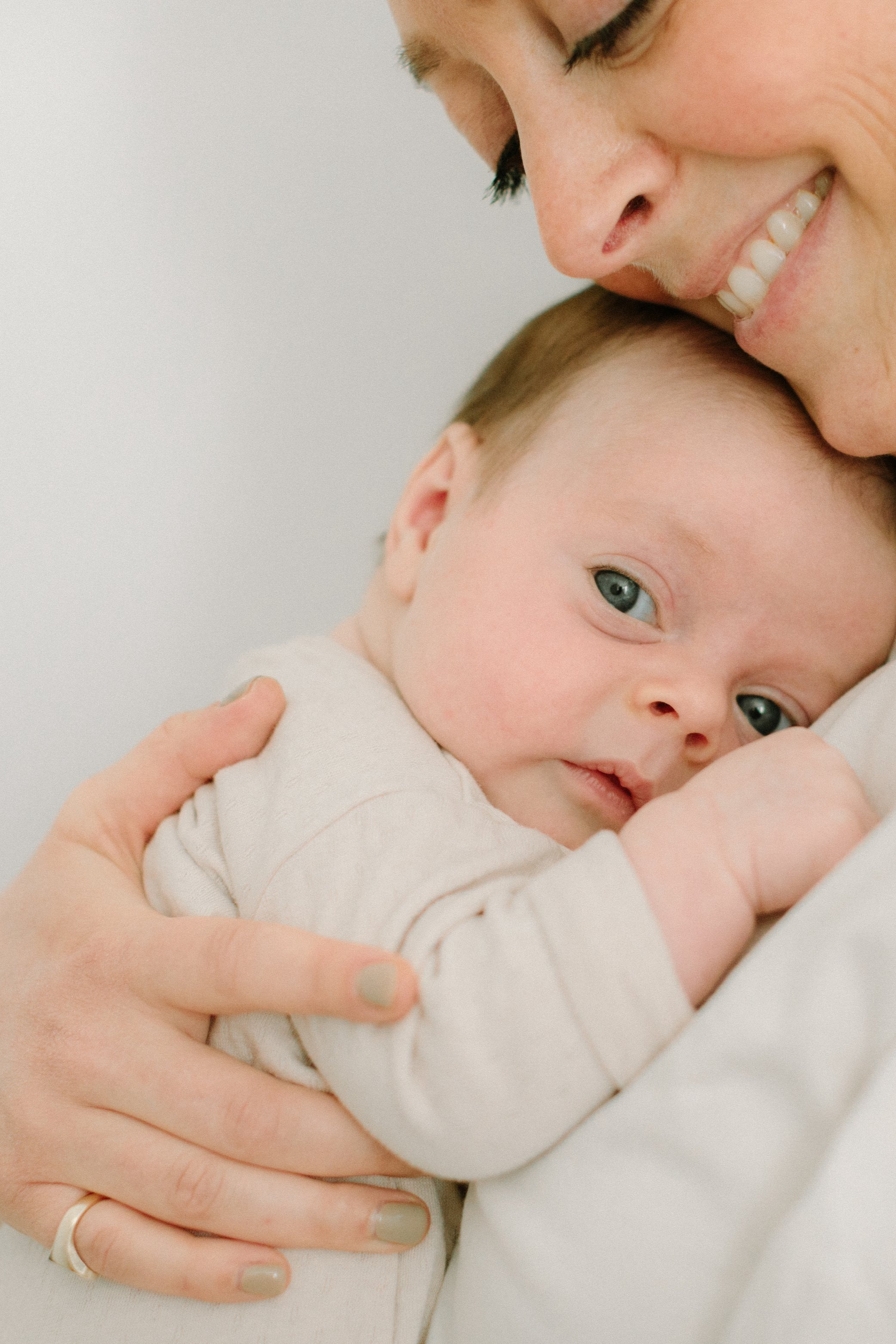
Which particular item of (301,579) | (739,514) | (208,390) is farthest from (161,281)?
(739,514)

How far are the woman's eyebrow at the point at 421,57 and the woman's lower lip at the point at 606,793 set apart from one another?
2.34ft

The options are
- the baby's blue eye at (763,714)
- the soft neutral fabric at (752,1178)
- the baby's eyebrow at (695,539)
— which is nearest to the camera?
the soft neutral fabric at (752,1178)

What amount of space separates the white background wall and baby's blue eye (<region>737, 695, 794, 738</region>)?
109cm

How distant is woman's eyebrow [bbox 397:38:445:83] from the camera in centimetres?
101

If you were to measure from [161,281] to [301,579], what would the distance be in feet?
2.00

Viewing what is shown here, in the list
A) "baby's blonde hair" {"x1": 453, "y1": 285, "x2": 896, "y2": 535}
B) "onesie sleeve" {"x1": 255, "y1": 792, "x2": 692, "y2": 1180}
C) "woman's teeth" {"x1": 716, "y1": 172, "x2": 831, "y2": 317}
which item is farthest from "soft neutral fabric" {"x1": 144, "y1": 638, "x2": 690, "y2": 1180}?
"woman's teeth" {"x1": 716, "y1": 172, "x2": 831, "y2": 317}

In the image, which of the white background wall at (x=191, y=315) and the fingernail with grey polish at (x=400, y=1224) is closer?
the fingernail with grey polish at (x=400, y=1224)

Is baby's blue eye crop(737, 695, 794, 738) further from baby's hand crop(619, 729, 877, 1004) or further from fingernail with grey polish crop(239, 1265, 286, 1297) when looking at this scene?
fingernail with grey polish crop(239, 1265, 286, 1297)

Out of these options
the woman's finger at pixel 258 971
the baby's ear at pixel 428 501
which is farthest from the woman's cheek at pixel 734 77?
the woman's finger at pixel 258 971

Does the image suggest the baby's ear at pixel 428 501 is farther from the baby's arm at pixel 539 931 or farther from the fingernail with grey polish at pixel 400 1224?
the fingernail with grey polish at pixel 400 1224

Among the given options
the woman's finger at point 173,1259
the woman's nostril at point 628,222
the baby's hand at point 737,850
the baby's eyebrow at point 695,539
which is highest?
the woman's nostril at point 628,222

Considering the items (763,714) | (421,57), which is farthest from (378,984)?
(421,57)

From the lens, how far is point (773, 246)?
0.97 metres

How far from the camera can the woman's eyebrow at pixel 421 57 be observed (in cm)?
101
